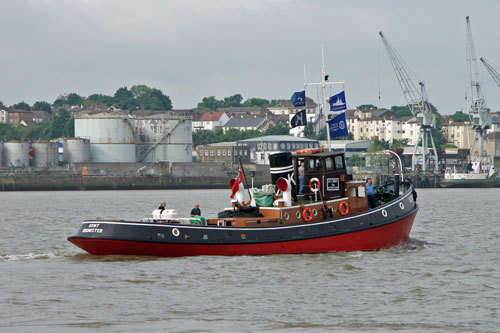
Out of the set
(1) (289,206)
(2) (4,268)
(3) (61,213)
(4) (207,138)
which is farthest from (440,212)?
(4) (207,138)

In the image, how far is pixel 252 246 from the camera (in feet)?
89.1

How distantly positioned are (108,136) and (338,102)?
309 feet

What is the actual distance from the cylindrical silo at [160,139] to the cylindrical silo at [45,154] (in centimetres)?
1293

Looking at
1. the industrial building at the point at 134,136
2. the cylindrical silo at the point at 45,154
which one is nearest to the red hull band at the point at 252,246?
the industrial building at the point at 134,136

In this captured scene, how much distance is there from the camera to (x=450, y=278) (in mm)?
24062

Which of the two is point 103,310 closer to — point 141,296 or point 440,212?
point 141,296

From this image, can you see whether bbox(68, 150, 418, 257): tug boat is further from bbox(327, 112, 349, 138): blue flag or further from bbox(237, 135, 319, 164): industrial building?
bbox(237, 135, 319, 164): industrial building

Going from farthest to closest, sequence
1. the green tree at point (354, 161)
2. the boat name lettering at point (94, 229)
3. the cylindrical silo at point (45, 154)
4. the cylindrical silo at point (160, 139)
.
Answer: the green tree at point (354, 161) < the cylindrical silo at point (160, 139) < the cylindrical silo at point (45, 154) < the boat name lettering at point (94, 229)

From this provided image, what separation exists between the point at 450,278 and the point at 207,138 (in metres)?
166

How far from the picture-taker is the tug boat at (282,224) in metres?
26.4

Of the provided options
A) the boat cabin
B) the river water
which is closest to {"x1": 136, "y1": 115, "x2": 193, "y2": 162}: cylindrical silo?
the river water

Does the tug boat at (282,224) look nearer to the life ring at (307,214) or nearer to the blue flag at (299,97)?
the life ring at (307,214)

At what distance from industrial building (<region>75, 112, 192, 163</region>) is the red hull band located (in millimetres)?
94598

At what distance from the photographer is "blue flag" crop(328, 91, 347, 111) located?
30.7 metres
